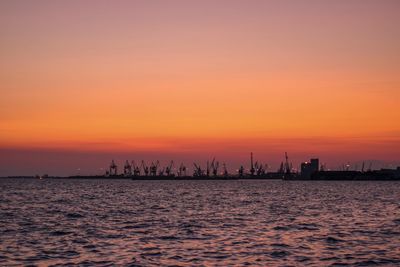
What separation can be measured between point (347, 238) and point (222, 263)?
1404cm

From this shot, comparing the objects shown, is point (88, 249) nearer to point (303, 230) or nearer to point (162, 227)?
point (162, 227)

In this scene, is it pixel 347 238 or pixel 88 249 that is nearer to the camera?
pixel 88 249

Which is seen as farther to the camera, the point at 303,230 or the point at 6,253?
the point at 303,230

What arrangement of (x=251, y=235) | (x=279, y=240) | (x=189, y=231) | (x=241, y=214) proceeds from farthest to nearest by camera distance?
1. (x=241, y=214)
2. (x=189, y=231)
3. (x=251, y=235)
4. (x=279, y=240)

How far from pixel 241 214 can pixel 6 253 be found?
3536 cm

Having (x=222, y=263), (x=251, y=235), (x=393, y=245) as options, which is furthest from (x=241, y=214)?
(x=222, y=263)

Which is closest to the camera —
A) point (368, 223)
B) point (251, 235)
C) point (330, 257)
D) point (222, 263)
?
point (222, 263)

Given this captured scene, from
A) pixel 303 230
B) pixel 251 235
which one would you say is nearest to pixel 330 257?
pixel 251 235

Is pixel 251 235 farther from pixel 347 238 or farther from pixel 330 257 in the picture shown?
pixel 330 257

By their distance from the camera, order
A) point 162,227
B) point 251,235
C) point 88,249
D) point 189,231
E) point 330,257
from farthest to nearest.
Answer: point 162,227 → point 189,231 → point 251,235 → point 88,249 → point 330,257

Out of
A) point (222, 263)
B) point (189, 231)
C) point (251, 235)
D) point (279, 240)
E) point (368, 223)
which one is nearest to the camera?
point (222, 263)

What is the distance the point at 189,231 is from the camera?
45469mm

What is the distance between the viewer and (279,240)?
39.4 metres

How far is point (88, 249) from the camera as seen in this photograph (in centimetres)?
3506
